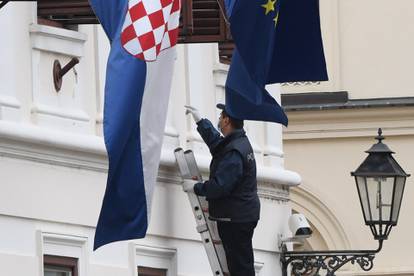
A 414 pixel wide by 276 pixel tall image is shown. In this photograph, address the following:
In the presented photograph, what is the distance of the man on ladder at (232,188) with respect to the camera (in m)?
21.8

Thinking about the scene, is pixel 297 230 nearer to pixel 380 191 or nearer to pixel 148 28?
pixel 380 191

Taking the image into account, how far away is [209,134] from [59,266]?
187 cm

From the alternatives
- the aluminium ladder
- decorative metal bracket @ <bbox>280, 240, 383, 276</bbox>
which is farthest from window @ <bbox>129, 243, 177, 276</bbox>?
decorative metal bracket @ <bbox>280, 240, 383, 276</bbox>

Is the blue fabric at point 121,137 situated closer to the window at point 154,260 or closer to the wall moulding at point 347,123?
the window at point 154,260

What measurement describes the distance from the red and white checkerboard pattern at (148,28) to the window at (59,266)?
11.3ft

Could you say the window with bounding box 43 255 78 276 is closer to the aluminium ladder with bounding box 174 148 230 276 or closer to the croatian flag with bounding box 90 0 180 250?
the aluminium ladder with bounding box 174 148 230 276

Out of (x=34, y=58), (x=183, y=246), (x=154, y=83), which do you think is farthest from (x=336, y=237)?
(x=154, y=83)

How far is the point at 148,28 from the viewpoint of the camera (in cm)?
1731

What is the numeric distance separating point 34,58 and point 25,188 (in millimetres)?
1057

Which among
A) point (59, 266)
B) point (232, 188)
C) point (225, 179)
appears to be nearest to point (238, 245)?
point (232, 188)

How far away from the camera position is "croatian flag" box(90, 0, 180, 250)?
17344 mm

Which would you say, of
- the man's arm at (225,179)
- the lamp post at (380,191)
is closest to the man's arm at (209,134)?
the man's arm at (225,179)

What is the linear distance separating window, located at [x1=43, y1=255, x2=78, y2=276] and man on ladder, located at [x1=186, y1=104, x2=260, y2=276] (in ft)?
4.19

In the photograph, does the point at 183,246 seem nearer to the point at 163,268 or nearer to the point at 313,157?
the point at 163,268
